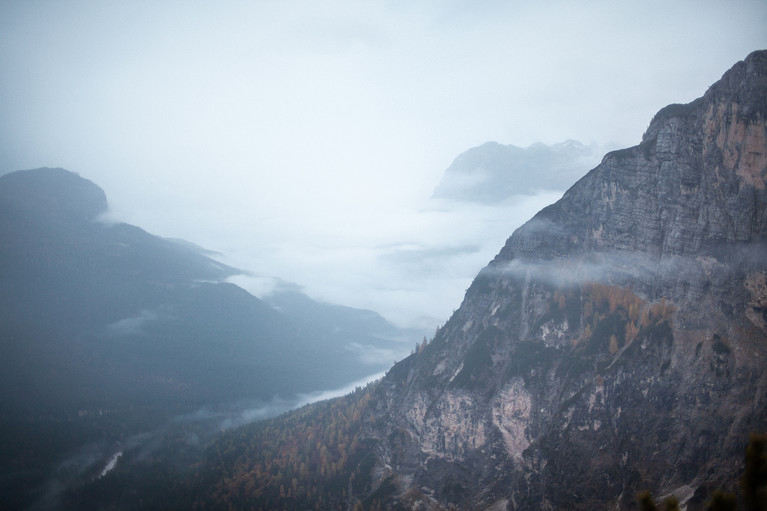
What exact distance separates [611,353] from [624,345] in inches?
102

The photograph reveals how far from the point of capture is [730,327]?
61219 mm

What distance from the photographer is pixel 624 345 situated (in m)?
73.7

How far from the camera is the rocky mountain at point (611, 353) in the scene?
197ft

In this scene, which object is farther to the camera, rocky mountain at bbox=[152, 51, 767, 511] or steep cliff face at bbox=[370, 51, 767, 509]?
rocky mountain at bbox=[152, 51, 767, 511]

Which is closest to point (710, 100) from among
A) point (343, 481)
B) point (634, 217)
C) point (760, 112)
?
point (760, 112)

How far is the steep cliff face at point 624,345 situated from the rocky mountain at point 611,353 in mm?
→ 256

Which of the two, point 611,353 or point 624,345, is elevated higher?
point 624,345

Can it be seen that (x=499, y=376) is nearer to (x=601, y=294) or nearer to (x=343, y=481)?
(x=601, y=294)

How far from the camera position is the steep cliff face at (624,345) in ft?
196

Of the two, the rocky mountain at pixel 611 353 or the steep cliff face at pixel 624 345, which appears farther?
the rocky mountain at pixel 611 353

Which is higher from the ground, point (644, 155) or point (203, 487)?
point (644, 155)

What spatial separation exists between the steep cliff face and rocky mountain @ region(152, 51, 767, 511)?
26 cm

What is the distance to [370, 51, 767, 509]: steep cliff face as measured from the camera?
2355 inches

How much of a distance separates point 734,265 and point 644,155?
28.8 metres
